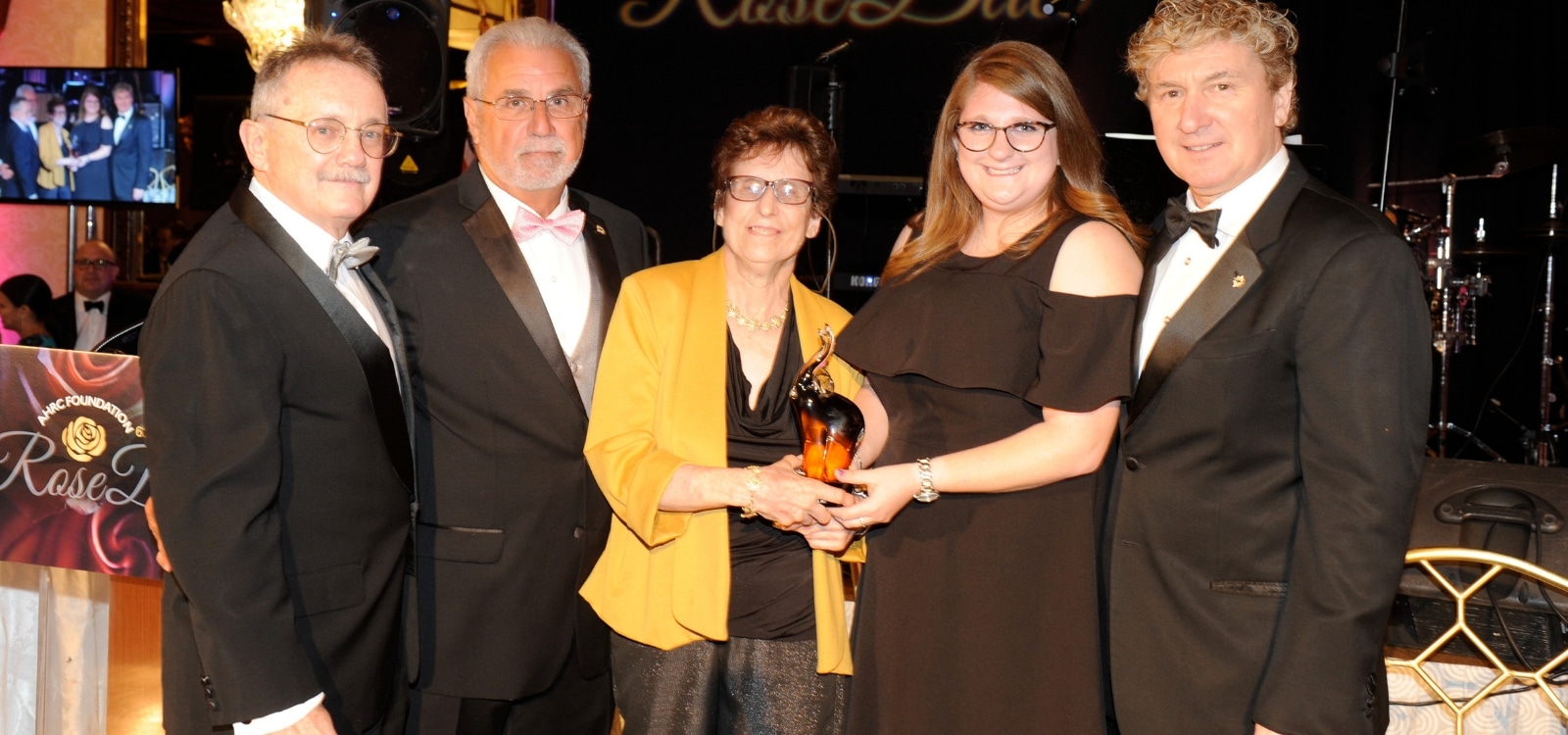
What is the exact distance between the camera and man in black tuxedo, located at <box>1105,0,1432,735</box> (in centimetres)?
171

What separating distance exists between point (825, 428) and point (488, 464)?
76cm

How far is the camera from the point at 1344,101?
7.23 meters

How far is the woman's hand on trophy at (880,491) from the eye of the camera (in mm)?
2068

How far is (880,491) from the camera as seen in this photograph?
207 cm

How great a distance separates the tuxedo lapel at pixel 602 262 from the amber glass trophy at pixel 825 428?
2.02 feet

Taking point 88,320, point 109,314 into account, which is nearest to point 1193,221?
point 109,314

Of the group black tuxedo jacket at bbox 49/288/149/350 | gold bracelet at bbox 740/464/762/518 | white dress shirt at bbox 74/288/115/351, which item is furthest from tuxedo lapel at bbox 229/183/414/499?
white dress shirt at bbox 74/288/115/351

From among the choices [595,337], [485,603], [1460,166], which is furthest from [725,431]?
[1460,166]

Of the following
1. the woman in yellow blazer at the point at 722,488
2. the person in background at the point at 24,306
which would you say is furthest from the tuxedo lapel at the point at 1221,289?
the person in background at the point at 24,306

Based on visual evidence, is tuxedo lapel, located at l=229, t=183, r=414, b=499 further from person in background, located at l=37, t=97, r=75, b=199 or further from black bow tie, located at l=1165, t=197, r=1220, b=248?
person in background, located at l=37, t=97, r=75, b=199

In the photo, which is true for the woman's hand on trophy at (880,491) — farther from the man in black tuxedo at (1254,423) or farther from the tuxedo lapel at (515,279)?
the tuxedo lapel at (515,279)

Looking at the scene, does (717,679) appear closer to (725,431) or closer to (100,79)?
(725,431)

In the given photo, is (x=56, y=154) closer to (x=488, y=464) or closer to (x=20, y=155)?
(x=20, y=155)

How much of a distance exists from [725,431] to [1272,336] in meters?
1.01
